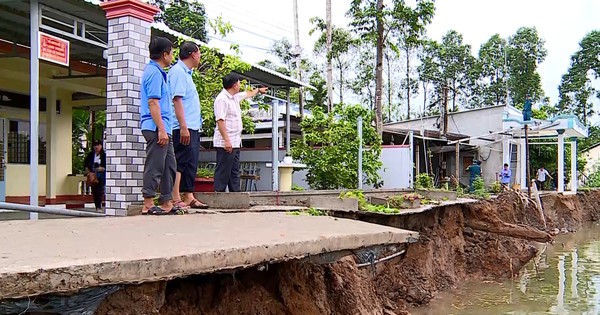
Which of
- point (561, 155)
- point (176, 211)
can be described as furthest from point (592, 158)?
point (176, 211)

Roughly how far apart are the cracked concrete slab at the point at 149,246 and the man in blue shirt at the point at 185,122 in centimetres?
111

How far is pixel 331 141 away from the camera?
1330cm

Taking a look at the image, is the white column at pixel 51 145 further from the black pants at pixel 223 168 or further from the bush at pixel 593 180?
the bush at pixel 593 180

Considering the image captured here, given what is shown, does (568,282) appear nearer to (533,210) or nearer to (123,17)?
(533,210)

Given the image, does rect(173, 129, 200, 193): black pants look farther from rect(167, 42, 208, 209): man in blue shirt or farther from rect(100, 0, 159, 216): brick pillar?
rect(100, 0, 159, 216): brick pillar

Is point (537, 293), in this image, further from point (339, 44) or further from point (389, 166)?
point (339, 44)

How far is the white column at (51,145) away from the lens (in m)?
11.5

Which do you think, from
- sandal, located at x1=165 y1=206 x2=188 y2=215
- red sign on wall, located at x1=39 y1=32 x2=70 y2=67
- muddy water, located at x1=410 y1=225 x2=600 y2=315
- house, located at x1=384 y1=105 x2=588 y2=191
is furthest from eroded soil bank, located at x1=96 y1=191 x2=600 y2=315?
house, located at x1=384 y1=105 x2=588 y2=191

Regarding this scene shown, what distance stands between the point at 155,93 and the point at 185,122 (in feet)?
1.81

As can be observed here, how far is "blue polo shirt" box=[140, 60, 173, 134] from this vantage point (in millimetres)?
4977

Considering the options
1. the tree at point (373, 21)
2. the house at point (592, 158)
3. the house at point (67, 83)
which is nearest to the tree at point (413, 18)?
the tree at point (373, 21)

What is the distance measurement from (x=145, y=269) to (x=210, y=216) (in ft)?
7.60

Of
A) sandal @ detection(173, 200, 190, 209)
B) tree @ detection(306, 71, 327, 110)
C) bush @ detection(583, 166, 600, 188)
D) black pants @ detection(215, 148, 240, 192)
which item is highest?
tree @ detection(306, 71, 327, 110)

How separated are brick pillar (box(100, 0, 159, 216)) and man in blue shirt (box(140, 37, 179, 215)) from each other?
0.77 metres
